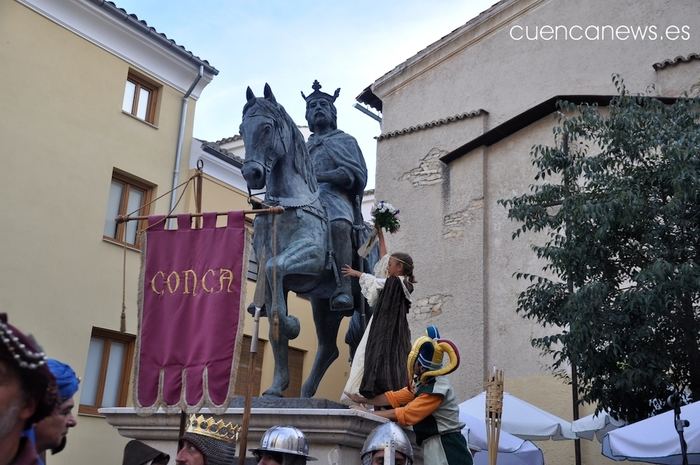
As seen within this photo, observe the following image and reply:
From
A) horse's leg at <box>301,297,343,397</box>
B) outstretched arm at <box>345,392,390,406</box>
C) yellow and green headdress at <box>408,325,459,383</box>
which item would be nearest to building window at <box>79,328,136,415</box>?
horse's leg at <box>301,297,343,397</box>

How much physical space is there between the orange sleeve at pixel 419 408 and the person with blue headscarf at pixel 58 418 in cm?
338

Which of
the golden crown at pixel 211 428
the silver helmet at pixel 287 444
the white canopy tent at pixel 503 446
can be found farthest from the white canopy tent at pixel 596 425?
the silver helmet at pixel 287 444

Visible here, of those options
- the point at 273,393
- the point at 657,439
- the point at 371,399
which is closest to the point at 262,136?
the point at 273,393

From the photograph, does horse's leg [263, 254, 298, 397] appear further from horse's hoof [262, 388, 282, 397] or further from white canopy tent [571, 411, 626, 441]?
white canopy tent [571, 411, 626, 441]

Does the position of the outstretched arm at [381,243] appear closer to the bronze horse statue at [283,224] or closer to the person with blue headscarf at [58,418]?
the bronze horse statue at [283,224]

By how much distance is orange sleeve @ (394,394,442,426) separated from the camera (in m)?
6.03

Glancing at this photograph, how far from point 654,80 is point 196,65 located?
9.39 m

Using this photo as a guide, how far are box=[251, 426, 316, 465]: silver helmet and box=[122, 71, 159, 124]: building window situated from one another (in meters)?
13.6

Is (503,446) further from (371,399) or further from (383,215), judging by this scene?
(371,399)

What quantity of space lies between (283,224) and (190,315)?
4.51 ft

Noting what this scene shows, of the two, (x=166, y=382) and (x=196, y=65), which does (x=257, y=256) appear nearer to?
(x=166, y=382)

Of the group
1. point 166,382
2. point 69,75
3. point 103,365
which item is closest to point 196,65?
point 69,75

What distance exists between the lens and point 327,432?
6.23 metres

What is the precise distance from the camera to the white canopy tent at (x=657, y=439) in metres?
9.20
